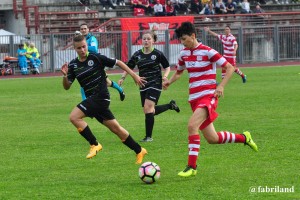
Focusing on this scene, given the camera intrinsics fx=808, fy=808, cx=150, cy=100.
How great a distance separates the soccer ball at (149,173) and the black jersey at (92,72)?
2.12 m

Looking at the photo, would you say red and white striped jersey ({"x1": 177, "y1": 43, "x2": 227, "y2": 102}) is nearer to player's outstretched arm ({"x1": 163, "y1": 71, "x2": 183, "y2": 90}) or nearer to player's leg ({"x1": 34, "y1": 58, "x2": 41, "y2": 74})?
player's outstretched arm ({"x1": 163, "y1": 71, "x2": 183, "y2": 90})

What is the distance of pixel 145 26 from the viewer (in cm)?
4266

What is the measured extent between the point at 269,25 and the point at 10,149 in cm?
3030

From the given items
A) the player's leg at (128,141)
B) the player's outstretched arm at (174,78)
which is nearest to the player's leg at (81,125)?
the player's leg at (128,141)

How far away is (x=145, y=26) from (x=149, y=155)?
98.2 feet

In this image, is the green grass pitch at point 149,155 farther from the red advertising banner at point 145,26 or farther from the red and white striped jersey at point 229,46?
the red advertising banner at point 145,26

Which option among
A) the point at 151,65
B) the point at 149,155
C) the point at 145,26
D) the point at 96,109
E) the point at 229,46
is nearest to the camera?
the point at 96,109

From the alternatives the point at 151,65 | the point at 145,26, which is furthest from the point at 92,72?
the point at 145,26

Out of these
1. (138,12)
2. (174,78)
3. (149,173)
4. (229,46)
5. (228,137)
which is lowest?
(149,173)

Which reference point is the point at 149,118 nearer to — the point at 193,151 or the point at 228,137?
the point at 228,137

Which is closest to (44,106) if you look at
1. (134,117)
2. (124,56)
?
(134,117)

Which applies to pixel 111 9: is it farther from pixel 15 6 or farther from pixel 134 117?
pixel 134 117

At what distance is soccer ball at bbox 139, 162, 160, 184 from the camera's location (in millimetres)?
10445

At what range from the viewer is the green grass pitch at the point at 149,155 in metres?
10.1
